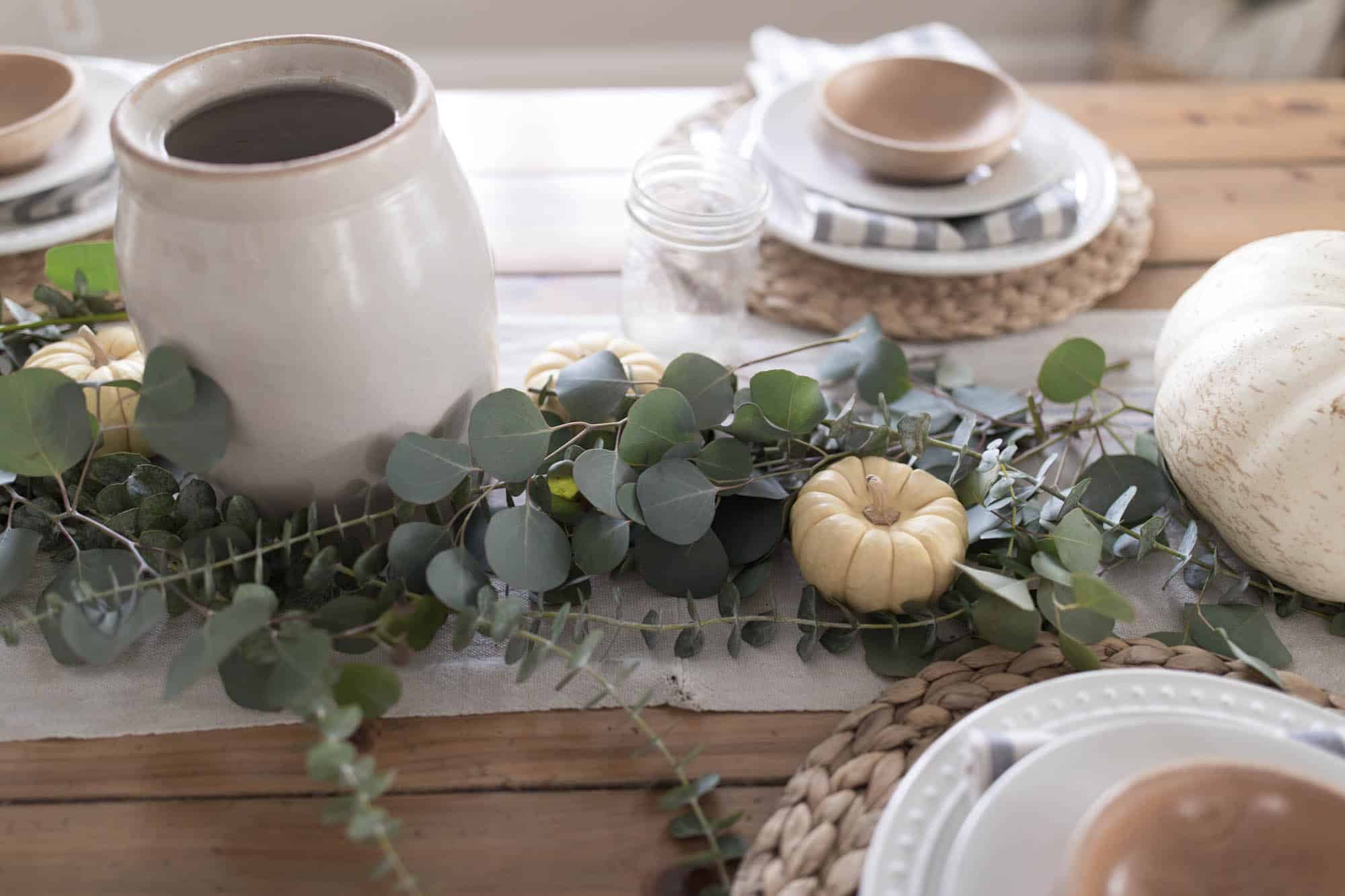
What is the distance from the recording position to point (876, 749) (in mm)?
471

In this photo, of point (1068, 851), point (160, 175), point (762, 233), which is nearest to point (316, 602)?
point (160, 175)

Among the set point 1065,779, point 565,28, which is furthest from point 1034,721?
point 565,28

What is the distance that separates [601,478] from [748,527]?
9 cm

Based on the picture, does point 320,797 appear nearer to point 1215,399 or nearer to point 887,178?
point 1215,399

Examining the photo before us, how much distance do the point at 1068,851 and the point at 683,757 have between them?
0.63 ft

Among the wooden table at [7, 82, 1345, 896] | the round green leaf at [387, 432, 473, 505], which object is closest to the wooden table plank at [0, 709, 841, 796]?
the wooden table at [7, 82, 1345, 896]

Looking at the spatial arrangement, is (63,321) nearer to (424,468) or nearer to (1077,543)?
(424,468)

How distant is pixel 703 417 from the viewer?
0.56m

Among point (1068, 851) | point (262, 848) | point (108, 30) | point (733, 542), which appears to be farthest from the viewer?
point (108, 30)

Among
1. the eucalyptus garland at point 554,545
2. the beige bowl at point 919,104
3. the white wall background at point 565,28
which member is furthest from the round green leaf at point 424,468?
the white wall background at point 565,28

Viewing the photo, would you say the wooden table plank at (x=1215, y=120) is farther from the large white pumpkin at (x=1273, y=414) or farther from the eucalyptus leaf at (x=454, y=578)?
the eucalyptus leaf at (x=454, y=578)

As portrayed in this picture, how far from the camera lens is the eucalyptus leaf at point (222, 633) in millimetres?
441

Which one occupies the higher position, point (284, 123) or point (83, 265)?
point (284, 123)

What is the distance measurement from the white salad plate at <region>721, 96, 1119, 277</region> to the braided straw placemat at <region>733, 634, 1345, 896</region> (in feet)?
1.05
